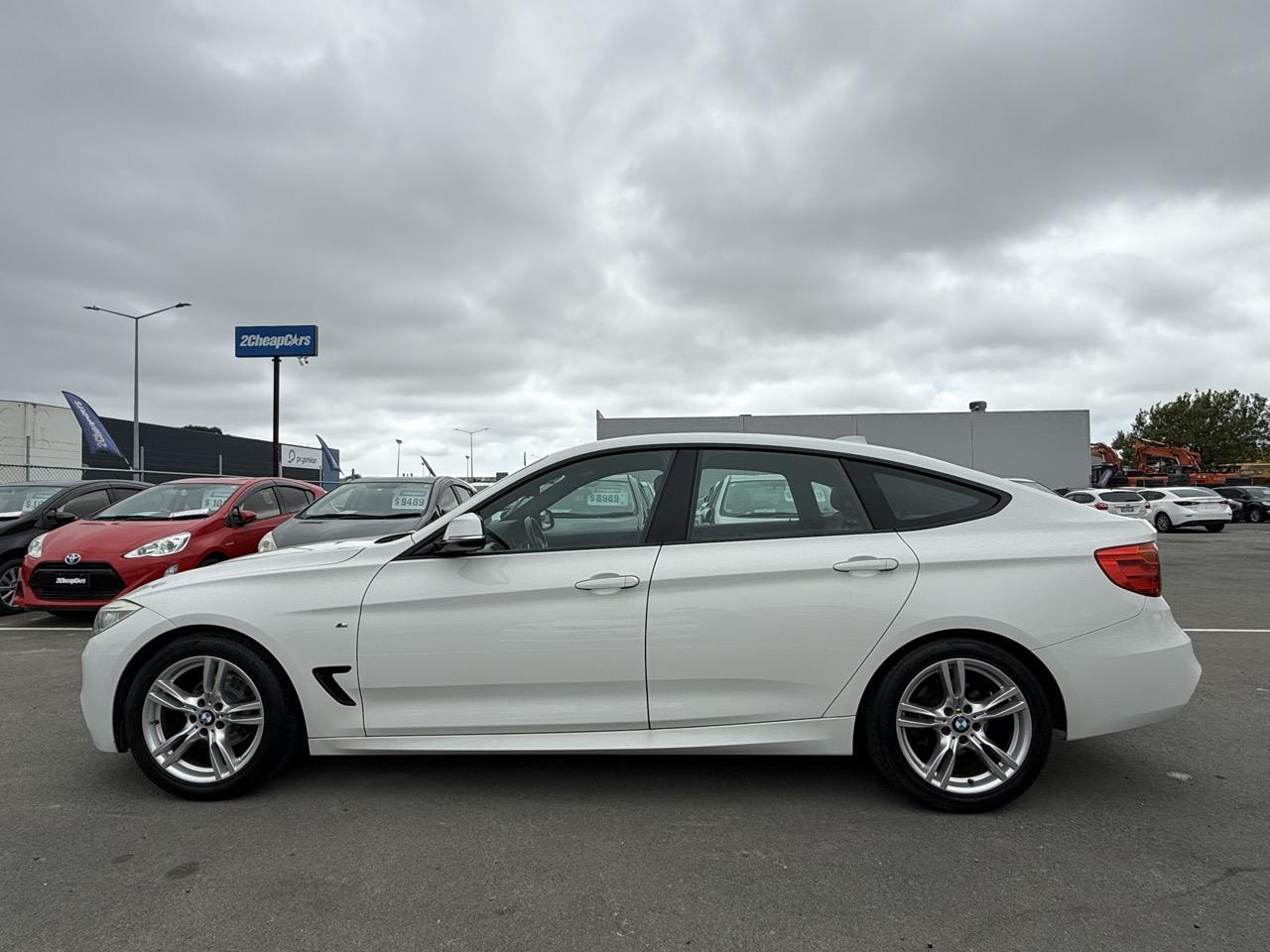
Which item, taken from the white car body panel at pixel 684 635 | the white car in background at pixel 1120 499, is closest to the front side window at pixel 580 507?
the white car body panel at pixel 684 635

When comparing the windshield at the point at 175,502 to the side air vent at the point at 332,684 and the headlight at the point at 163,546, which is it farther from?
the side air vent at the point at 332,684

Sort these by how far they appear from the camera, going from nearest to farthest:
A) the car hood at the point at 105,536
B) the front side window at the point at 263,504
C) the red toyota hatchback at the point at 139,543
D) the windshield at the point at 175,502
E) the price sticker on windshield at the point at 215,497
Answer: the red toyota hatchback at the point at 139,543, the car hood at the point at 105,536, the windshield at the point at 175,502, the price sticker on windshield at the point at 215,497, the front side window at the point at 263,504

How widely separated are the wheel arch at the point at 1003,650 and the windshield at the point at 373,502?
612cm

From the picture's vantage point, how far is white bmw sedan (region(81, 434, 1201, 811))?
320 cm

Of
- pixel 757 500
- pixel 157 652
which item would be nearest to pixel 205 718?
pixel 157 652

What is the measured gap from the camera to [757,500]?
138 inches

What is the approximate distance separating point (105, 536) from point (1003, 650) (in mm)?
8248

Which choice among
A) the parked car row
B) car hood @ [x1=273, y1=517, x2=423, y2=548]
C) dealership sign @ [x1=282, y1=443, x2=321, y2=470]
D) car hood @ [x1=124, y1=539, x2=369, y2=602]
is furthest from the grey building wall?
dealership sign @ [x1=282, y1=443, x2=321, y2=470]

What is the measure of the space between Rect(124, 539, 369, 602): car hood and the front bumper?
16 centimetres

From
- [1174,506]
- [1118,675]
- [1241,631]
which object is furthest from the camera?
[1174,506]

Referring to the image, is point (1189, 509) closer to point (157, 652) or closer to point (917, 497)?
point (917, 497)

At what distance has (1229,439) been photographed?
65.3 m

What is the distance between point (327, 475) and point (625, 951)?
34.7 metres

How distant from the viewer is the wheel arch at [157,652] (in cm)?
340
